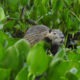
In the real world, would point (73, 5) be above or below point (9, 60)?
below

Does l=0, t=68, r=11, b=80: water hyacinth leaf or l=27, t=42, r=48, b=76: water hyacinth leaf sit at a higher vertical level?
l=27, t=42, r=48, b=76: water hyacinth leaf

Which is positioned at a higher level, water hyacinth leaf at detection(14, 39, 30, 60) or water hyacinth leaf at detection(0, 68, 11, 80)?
water hyacinth leaf at detection(14, 39, 30, 60)

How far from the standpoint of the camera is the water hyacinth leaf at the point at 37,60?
1.85 ft

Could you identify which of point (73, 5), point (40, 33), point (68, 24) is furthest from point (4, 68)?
point (73, 5)

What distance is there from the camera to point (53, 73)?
1.92 ft

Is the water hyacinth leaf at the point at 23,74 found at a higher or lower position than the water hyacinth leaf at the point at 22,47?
lower

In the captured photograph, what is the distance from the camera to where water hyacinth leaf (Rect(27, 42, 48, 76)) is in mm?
563

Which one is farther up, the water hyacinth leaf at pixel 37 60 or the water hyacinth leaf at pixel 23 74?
the water hyacinth leaf at pixel 37 60

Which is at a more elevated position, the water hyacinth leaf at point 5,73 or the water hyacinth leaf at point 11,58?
the water hyacinth leaf at point 11,58

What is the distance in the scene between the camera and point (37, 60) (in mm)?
564

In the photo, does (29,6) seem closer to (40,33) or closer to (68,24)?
(68,24)

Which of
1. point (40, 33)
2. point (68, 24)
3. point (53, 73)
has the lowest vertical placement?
point (68, 24)

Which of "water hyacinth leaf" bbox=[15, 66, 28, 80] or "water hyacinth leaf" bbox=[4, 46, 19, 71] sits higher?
"water hyacinth leaf" bbox=[4, 46, 19, 71]

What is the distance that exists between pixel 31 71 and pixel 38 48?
35 mm
